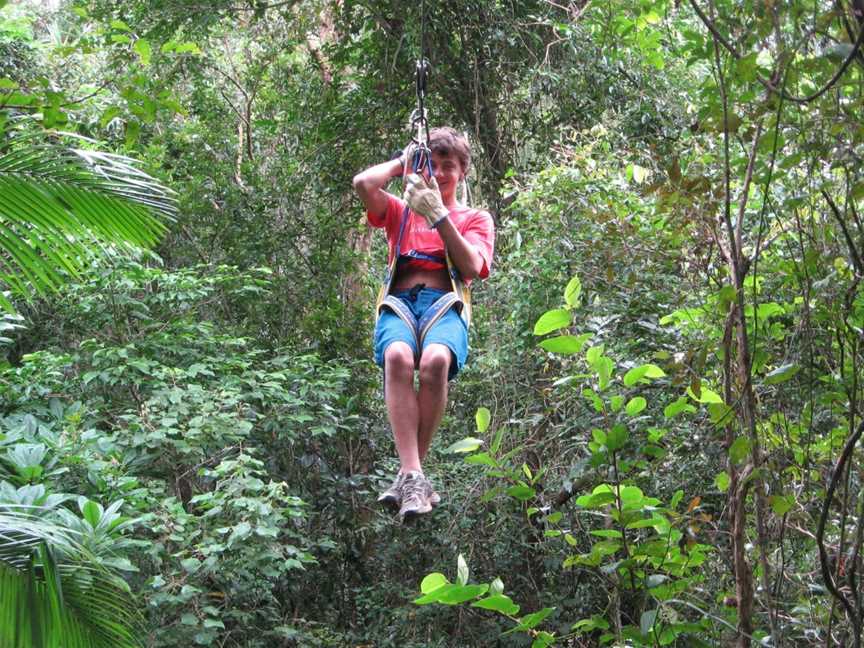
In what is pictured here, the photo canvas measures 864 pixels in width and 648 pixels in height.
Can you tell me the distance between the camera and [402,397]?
3832mm

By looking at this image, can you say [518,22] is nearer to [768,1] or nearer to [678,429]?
[678,429]

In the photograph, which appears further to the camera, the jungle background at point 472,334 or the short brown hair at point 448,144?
the short brown hair at point 448,144

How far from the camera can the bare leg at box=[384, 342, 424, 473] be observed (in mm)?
3812

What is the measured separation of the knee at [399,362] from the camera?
3809mm

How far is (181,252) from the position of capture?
27.2 feet

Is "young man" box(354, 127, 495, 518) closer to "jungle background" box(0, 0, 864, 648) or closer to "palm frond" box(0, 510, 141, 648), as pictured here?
"jungle background" box(0, 0, 864, 648)

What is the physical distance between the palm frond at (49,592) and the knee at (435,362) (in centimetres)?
123

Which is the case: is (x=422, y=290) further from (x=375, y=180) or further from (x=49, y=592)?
(x=49, y=592)

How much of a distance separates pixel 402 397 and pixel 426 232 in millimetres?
627

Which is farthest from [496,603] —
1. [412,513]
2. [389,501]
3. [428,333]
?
[428,333]

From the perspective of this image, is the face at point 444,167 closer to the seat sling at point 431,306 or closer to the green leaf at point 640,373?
the seat sling at point 431,306

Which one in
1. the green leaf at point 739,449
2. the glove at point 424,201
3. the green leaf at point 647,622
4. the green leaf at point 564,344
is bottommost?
the green leaf at point 647,622

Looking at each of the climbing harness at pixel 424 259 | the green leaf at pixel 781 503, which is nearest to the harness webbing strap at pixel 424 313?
the climbing harness at pixel 424 259

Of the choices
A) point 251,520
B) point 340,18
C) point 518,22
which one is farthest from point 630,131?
point 251,520
